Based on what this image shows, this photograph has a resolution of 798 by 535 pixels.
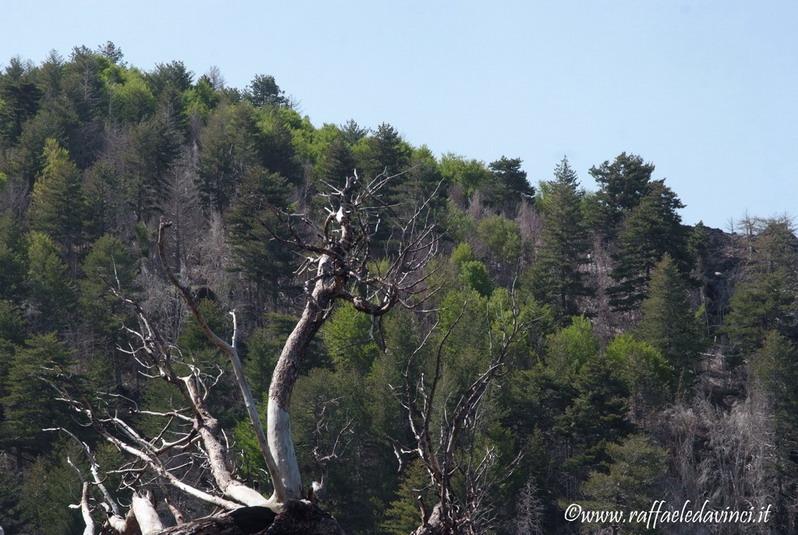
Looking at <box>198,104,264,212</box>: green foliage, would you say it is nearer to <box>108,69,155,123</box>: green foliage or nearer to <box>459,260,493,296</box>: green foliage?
<box>459,260,493,296</box>: green foliage

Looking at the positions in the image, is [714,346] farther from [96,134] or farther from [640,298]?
[96,134]

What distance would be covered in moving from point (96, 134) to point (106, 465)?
119ft

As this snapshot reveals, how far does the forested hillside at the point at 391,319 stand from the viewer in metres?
32.2

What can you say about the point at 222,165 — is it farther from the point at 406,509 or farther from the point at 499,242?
the point at 406,509

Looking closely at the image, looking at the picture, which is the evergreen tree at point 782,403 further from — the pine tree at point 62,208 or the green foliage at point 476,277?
the pine tree at point 62,208

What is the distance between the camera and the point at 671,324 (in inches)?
1730

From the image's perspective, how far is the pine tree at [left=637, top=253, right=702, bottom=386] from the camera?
4331 centimetres

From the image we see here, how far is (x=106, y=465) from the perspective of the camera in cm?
2859

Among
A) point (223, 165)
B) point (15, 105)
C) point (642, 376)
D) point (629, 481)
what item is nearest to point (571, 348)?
point (642, 376)

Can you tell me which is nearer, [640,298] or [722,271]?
[640,298]

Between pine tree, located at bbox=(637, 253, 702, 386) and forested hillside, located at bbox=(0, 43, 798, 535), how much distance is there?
0.24 ft

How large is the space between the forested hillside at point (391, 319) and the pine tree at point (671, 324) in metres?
0.07

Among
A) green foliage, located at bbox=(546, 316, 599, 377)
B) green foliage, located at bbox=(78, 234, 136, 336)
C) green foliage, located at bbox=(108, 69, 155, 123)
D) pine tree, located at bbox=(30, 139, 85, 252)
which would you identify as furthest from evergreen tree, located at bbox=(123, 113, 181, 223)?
green foliage, located at bbox=(546, 316, 599, 377)

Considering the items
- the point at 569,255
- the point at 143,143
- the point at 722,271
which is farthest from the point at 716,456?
the point at 143,143
